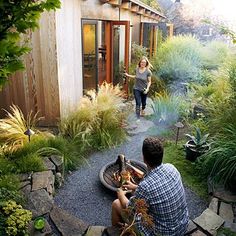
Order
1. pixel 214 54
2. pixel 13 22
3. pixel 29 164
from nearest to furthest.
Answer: pixel 13 22 → pixel 29 164 → pixel 214 54

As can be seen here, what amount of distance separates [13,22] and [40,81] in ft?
12.1

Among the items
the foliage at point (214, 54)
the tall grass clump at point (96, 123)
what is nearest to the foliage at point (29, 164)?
the tall grass clump at point (96, 123)

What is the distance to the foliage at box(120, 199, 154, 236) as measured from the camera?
7.24 ft

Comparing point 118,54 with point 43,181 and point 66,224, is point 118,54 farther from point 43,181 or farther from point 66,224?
point 66,224

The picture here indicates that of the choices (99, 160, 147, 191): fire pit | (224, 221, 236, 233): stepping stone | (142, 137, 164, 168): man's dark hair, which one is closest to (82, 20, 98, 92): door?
(99, 160, 147, 191): fire pit

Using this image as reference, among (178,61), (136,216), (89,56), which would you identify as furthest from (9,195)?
(178,61)

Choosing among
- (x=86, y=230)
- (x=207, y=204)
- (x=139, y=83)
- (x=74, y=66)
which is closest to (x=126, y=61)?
(x=139, y=83)

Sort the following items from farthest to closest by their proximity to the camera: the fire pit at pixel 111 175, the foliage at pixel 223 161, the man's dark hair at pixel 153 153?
the fire pit at pixel 111 175, the foliage at pixel 223 161, the man's dark hair at pixel 153 153

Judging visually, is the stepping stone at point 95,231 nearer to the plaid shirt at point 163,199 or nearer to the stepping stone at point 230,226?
the plaid shirt at point 163,199

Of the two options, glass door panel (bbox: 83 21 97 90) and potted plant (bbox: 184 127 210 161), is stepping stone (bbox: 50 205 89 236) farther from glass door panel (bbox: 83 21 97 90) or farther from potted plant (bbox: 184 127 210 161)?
glass door panel (bbox: 83 21 97 90)

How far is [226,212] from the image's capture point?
3.66 metres

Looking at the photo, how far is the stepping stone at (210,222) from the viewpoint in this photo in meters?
3.28

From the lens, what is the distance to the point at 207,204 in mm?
4059

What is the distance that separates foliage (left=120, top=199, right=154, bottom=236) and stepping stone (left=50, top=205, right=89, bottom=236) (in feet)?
2.05
